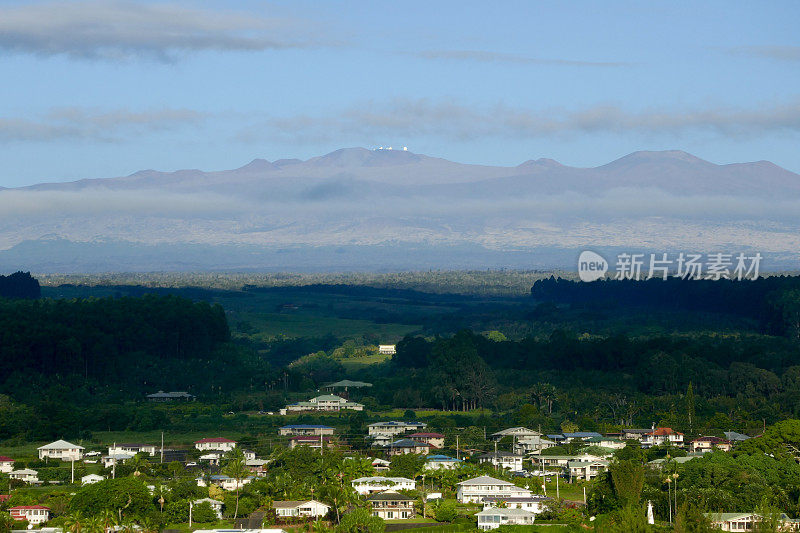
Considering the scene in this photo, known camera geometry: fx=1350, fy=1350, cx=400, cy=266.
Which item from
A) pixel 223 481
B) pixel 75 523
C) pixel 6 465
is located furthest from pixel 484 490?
pixel 6 465

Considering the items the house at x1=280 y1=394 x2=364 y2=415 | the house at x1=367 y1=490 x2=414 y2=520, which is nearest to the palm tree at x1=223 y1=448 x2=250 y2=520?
the house at x1=367 y1=490 x2=414 y2=520

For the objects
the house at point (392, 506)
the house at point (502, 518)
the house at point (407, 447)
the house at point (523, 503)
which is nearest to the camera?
the house at point (502, 518)

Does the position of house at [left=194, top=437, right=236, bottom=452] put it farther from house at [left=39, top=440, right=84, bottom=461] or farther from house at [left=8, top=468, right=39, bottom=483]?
house at [left=8, top=468, right=39, bottom=483]

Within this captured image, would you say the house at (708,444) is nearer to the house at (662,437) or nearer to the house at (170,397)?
the house at (662,437)

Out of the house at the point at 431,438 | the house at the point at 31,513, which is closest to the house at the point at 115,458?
the house at the point at 31,513

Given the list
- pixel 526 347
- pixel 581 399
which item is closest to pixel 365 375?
pixel 526 347
